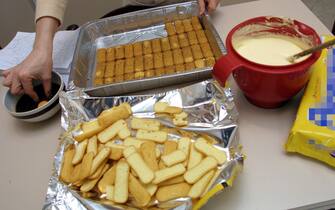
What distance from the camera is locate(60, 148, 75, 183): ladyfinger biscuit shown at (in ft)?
1.80

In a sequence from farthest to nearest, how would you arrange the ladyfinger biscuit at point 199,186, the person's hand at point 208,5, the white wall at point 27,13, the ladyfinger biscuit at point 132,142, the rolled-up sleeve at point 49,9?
the white wall at point 27,13, the person's hand at point 208,5, the rolled-up sleeve at point 49,9, the ladyfinger biscuit at point 132,142, the ladyfinger biscuit at point 199,186

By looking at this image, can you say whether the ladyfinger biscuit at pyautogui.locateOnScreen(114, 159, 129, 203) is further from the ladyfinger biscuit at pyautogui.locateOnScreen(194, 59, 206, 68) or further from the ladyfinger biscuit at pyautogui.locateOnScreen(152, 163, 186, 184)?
the ladyfinger biscuit at pyautogui.locateOnScreen(194, 59, 206, 68)

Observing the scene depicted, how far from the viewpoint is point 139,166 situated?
530 millimetres

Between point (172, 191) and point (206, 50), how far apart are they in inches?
19.6

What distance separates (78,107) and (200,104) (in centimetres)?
29

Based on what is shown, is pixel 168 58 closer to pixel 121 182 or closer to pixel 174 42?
pixel 174 42

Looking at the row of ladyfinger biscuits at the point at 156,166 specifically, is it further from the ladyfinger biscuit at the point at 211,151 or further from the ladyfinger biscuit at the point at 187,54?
the ladyfinger biscuit at the point at 187,54

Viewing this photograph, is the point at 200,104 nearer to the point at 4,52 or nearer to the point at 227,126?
the point at 227,126

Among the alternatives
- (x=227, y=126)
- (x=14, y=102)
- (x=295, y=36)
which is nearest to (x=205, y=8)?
(x=295, y=36)

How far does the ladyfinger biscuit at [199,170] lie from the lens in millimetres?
508

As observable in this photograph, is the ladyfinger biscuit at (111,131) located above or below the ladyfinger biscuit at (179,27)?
below

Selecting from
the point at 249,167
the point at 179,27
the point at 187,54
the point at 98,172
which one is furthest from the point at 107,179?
the point at 179,27

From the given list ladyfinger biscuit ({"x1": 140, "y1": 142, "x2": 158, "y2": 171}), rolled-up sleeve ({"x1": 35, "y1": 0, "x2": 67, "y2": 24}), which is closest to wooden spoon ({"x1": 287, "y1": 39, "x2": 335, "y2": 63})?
ladyfinger biscuit ({"x1": 140, "y1": 142, "x2": 158, "y2": 171})

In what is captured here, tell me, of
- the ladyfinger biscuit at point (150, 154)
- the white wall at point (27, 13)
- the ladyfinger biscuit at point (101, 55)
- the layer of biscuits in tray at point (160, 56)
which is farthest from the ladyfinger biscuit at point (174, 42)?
the white wall at point (27, 13)
